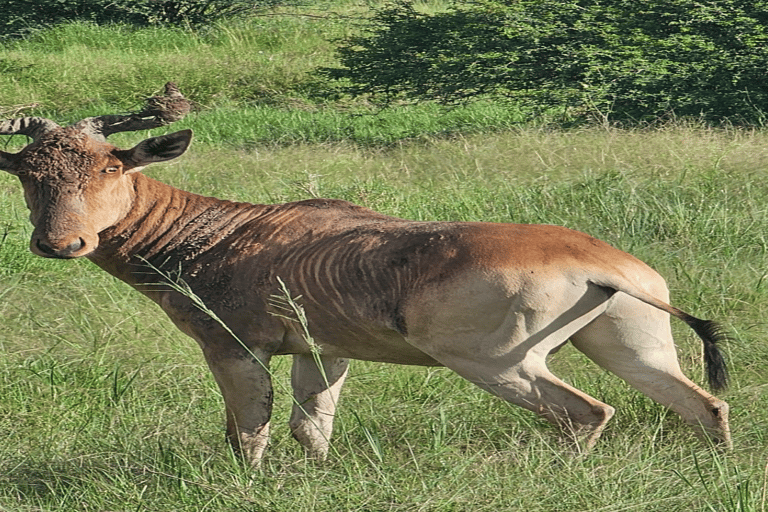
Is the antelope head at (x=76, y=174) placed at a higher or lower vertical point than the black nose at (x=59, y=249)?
higher

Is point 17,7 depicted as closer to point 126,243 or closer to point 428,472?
point 126,243

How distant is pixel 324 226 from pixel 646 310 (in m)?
1.36

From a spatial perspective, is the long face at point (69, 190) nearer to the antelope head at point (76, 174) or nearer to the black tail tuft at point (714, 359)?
the antelope head at point (76, 174)

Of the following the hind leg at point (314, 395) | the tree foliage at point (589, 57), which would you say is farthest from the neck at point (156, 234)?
the tree foliage at point (589, 57)

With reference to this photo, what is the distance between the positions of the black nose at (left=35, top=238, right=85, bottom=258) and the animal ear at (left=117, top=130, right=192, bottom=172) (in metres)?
0.49

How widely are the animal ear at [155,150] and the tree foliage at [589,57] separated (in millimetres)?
6637

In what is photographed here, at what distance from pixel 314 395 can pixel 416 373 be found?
0.81m

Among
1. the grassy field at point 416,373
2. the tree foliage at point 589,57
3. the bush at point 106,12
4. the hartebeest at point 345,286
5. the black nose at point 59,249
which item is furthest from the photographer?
the bush at point 106,12

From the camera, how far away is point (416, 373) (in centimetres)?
521

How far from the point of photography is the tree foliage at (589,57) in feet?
35.6

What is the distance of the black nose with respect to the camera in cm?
416

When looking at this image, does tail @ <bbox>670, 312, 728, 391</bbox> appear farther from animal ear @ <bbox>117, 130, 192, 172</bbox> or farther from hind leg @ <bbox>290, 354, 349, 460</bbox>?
animal ear @ <bbox>117, 130, 192, 172</bbox>

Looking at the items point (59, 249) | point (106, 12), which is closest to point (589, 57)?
point (59, 249)

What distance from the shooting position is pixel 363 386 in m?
5.14
